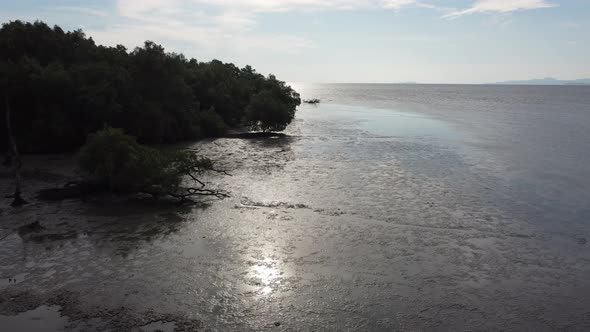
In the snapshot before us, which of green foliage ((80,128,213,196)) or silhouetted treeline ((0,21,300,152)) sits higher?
silhouetted treeline ((0,21,300,152))

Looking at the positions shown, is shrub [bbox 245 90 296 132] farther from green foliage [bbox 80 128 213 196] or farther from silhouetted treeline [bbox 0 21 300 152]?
green foliage [bbox 80 128 213 196]

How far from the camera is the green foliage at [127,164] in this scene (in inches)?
977

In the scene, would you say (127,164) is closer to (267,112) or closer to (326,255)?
(326,255)

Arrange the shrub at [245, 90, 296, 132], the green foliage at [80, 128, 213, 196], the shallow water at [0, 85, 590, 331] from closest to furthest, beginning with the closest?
1. the shallow water at [0, 85, 590, 331]
2. the green foliage at [80, 128, 213, 196]
3. the shrub at [245, 90, 296, 132]

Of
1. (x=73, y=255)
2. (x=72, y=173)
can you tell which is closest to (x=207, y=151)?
(x=72, y=173)

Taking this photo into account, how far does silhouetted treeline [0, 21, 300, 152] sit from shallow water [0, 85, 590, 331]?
17.3 meters

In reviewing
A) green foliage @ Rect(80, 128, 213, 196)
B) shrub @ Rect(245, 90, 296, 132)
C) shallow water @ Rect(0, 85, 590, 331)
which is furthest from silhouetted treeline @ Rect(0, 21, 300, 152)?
shallow water @ Rect(0, 85, 590, 331)

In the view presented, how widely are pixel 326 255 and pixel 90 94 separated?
3198 centimetres

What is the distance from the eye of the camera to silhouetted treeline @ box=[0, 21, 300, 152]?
38.0 metres

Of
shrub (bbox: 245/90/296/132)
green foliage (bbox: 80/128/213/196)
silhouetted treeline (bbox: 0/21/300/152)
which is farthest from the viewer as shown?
shrub (bbox: 245/90/296/132)

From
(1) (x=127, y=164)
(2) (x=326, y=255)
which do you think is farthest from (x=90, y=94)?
(2) (x=326, y=255)

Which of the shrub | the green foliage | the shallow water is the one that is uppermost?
the shrub

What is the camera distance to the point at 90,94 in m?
40.0

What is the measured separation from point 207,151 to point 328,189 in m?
19.6
